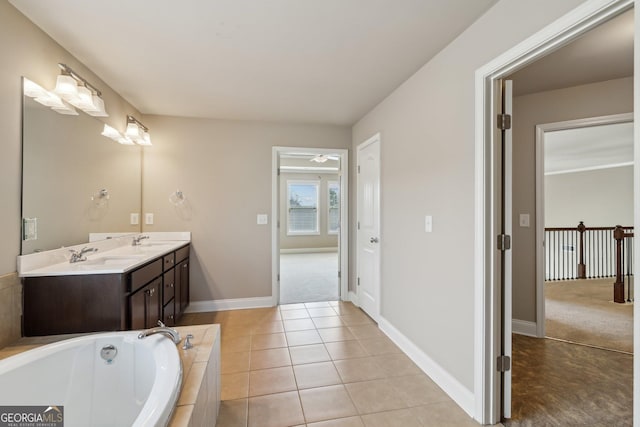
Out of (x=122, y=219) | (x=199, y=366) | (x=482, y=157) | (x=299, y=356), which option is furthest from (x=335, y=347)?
(x=122, y=219)

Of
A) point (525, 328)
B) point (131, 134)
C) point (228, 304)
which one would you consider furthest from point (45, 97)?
point (525, 328)

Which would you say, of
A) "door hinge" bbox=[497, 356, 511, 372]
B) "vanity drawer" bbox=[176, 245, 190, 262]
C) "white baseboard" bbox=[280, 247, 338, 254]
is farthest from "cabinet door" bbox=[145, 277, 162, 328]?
"white baseboard" bbox=[280, 247, 338, 254]

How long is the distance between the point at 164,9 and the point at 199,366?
1.98 meters

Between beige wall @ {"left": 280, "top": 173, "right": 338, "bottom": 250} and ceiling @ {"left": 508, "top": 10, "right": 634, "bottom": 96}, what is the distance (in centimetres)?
590

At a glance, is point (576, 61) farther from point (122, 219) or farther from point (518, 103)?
point (122, 219)

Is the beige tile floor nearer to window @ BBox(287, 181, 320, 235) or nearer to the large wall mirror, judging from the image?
the large wall mirror

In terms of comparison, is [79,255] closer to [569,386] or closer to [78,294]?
[78,294]

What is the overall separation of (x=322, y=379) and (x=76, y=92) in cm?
273

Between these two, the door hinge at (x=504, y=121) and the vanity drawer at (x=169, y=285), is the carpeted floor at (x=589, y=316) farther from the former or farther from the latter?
the vanity drawer at (x=169, y=285)

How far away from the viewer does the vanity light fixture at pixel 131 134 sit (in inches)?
108

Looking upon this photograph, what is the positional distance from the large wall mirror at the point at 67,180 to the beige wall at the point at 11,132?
0.19 ft

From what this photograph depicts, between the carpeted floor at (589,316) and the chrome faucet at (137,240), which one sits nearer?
the carpeted floor at (589,316)

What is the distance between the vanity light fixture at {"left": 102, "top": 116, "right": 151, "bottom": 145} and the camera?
2.74 m

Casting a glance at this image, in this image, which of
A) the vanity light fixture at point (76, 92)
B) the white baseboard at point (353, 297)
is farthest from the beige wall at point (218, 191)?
the vanity light fixture at point (76, 92)
